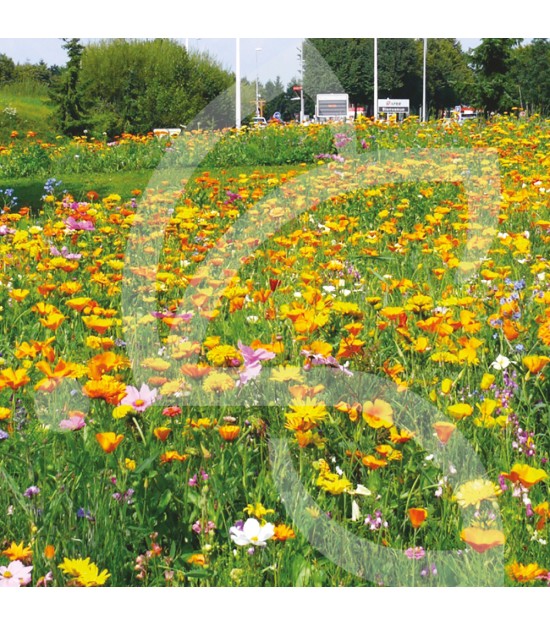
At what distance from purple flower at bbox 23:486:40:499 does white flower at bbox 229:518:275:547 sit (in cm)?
42

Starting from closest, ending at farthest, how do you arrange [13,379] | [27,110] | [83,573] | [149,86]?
[83,573] → [13,379] → [149,86] → [27,110]

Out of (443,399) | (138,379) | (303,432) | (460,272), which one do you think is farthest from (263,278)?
(303,432)

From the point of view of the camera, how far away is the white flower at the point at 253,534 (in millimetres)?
1514

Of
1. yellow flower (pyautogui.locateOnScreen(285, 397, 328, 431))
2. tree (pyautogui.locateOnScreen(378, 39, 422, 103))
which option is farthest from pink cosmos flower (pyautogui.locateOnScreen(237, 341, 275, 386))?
tree (pyautogui.locateOnScreen(378, 39, 422, 103))

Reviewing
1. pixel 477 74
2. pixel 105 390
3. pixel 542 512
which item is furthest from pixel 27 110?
pixel 542 512

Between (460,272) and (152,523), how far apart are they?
212cm

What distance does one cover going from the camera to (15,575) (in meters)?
1.45

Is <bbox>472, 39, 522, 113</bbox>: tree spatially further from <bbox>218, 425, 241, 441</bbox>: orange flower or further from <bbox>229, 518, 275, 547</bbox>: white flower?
<bbox>229, 518, 275, 547</bbox>: white flower

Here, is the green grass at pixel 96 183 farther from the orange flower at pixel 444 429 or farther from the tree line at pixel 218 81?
the orange flower at pixel 444 429

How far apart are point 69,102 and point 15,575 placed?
51.6ft

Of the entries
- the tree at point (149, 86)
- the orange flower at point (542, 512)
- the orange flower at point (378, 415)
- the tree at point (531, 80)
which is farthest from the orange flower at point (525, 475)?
the tree at point (149, 86)

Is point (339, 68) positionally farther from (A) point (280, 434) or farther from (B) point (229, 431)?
(B) point (229, 431)

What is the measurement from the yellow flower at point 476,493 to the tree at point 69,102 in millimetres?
15172

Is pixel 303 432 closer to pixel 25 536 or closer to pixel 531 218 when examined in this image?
pixel 25 536
